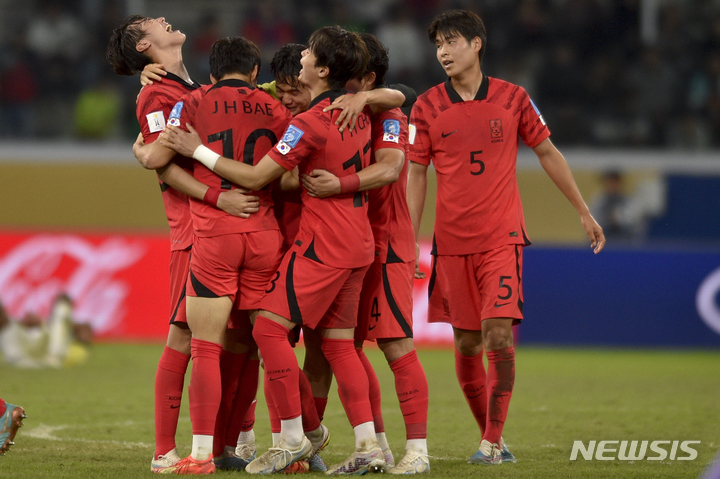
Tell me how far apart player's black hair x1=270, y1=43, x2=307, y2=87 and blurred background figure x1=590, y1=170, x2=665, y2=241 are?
8444mm

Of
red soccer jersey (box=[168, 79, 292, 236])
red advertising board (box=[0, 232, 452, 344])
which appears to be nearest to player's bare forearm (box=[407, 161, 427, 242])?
red soccer jersey (box=[168, 79, 292, 236])

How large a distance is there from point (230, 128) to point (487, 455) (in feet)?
7.18

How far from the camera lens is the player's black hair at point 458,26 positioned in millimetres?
5266

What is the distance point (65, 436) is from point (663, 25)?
40.0 feet

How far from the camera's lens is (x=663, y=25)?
48.9ft

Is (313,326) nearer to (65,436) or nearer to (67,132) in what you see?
(65,436)

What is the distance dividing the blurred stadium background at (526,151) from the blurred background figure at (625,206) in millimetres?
20

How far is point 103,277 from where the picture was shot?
440 inches

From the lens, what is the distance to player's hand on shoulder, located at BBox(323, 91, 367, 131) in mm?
4547

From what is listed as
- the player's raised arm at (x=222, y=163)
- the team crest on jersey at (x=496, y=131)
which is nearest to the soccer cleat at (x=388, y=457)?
the player's raised arm at (x=222, y=163)

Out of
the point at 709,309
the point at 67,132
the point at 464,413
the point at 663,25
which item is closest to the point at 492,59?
the point at 663,25

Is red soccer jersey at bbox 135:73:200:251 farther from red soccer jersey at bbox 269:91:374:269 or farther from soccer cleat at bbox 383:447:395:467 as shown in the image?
soccer cleat at bbox 383:447:395:467

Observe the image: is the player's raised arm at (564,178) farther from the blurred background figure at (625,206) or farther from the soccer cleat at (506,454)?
the blurred background figure at (625,206)

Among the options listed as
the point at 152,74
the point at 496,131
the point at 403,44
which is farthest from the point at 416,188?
the point at 403,44
